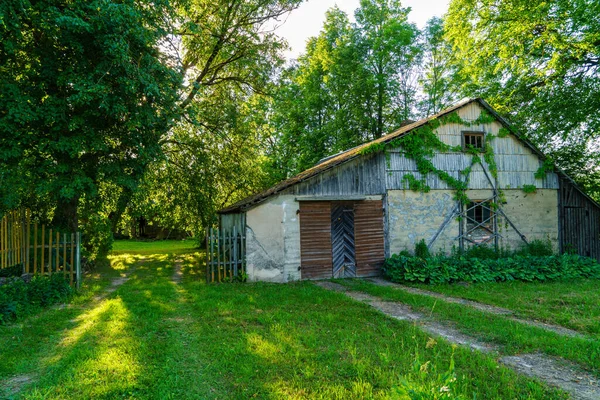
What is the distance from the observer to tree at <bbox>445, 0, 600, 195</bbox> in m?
13.8

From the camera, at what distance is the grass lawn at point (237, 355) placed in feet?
13.5

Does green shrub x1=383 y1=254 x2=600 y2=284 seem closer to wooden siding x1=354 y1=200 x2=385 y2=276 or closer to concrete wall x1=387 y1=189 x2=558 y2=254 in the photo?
wooden siding x1=354 y1=200 x2=385 y2=276

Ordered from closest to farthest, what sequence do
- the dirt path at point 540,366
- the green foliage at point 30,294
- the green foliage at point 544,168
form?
the dirt path at point 540,366 → the green foliage at point 30,294 → the green foliage at point 544,168

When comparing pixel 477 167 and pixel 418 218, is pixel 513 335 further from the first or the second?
pixel 477 167

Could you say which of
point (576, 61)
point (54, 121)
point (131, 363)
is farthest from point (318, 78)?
point (131, 363)

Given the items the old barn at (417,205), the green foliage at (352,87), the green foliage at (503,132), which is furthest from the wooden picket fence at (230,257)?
the green foliage at (352,87)

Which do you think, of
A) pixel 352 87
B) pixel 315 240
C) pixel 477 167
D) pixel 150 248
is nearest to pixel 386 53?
pixel 352 87

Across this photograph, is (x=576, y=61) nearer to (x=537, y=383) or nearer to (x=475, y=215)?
(x=475, y=215)

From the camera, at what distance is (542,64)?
15.4 m

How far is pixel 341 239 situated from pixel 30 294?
376 inches

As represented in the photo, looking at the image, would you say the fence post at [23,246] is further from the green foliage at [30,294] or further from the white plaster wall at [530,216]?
the white plaster wall at [530,216]

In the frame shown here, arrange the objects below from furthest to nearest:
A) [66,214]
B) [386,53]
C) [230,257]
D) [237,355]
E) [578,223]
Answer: [386,53] < [578,223] < [66,214] < [230,257] < [237,355]

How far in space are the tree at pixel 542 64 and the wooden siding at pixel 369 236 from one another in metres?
9.05

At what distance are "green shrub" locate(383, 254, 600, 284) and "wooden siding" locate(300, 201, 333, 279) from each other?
7.78 ft
